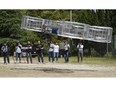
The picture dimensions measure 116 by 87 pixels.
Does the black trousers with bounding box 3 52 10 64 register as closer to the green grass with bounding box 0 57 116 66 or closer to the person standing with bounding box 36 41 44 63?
the green grass with bounding box 0 57 116 66

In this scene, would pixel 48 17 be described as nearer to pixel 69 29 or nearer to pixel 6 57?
pixel 69 29

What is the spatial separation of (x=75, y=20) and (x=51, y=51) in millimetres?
1259

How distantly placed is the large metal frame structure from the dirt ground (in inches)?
36.9

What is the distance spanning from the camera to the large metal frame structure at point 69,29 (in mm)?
19281

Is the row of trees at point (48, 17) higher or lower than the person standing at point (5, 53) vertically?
higher

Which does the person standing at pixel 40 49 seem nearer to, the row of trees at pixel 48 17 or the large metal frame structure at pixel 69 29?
the row of trees at pixel 48 17

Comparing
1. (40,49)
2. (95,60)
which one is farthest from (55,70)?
(95,60)

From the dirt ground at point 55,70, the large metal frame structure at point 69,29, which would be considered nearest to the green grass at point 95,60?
the dirt ground at point 55,70

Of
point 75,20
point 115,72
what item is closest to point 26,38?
point 75,20

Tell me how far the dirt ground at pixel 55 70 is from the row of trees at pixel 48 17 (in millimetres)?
508

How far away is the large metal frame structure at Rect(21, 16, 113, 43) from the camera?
19.3m

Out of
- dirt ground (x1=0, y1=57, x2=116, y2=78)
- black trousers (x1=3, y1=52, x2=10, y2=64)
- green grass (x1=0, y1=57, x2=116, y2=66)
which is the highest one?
black trousers (x1=3, y1=52, x2=10, y2=64)

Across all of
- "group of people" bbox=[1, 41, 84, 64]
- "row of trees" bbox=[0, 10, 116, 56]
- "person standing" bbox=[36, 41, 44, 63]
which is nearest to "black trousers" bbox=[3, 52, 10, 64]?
"group of people" bbox=[1, 41, 84, 64]
